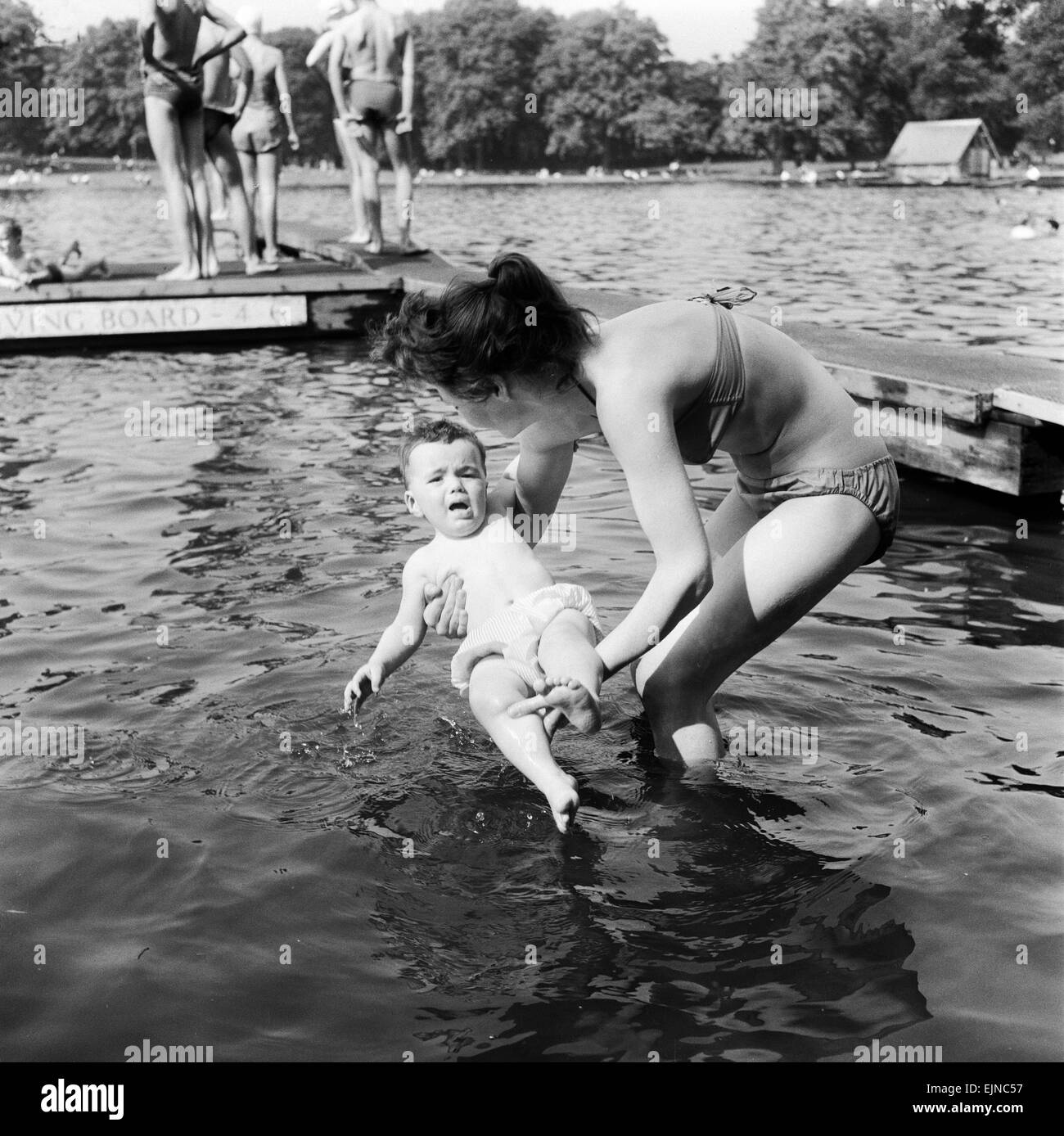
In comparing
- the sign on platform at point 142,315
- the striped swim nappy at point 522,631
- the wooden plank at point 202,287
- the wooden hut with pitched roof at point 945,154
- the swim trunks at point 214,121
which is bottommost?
the striped swim nappy at point 522,631

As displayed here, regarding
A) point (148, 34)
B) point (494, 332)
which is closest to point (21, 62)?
point (148, 34)

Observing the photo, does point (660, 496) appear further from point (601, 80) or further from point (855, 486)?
point (601, 80)

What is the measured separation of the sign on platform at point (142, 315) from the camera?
12.3 meters

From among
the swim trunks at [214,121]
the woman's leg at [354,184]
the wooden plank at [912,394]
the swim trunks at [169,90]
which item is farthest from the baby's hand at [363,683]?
the woman's leg at [354,184]

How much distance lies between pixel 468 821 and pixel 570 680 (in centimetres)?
77

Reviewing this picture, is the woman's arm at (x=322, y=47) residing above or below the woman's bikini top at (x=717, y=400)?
above

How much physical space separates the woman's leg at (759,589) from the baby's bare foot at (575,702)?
1.68 ft

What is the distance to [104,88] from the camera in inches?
3728

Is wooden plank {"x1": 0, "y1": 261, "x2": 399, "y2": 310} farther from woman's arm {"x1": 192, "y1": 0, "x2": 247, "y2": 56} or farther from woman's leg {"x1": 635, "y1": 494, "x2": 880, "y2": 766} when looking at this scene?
woman's leg {"x1": 635, "y1": 494, "x2": 880, "y2": 766}

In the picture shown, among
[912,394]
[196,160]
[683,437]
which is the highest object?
[196,160]

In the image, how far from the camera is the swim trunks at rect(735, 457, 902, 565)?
3.75m

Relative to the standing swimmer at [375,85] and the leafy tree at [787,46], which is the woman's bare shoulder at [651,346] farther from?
the leafy tree at [787,46]

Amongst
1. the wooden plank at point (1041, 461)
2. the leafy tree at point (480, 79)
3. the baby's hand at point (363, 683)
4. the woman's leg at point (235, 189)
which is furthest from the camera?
the leafy tree at point (480, 79)

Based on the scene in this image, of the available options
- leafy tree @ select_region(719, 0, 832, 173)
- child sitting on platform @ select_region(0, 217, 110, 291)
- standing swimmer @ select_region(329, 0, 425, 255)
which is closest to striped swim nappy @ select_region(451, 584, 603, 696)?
standing swimmer @ select_region(329, 0, 425, 255)
